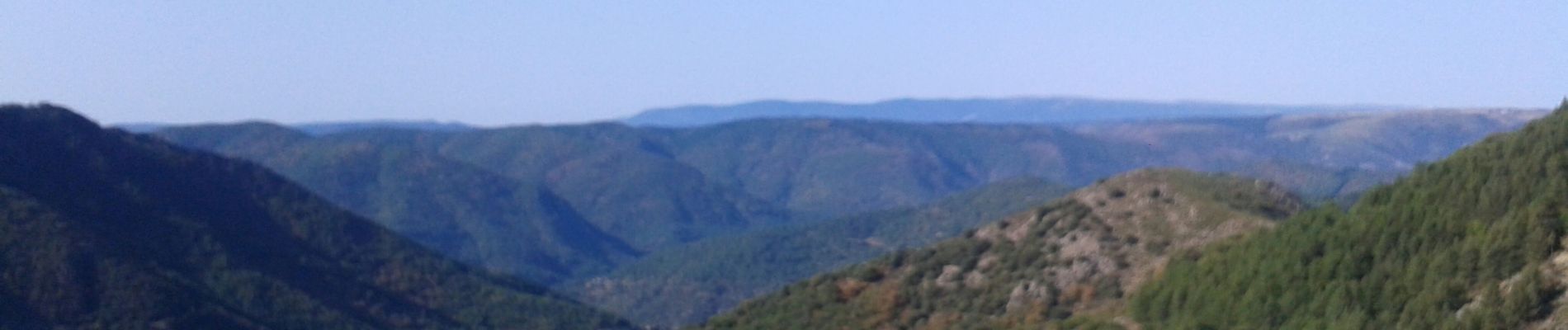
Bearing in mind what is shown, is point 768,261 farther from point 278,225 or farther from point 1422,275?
point 1422,275

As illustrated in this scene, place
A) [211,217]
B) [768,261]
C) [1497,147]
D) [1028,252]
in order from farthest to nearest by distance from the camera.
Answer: [768,261] < [211,217] < [1028,252] < [1497,147]

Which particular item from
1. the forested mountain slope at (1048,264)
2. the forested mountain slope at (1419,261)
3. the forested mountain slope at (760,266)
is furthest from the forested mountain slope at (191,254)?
the forested mountain slope at (1419,261)

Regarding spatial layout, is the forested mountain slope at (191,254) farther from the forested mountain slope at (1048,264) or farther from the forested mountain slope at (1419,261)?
the forested mountain slope at (1419,261)

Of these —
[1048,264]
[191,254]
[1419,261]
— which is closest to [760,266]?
Answer: [191,254]

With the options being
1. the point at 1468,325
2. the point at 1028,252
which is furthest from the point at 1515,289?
the point at 1028,252

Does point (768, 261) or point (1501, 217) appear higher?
point (1501, 217)
